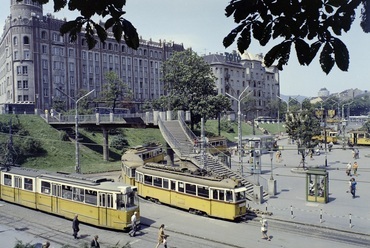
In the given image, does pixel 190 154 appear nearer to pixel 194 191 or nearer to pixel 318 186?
pixel 194 191

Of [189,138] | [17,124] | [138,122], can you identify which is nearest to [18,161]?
[17,124]

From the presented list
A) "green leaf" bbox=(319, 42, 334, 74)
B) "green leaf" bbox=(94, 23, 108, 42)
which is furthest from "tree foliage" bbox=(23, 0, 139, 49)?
"green leaf" bbox=(319, 42, 334, 74)

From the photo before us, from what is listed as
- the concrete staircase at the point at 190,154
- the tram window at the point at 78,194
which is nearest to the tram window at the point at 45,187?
the tram window at the point at 78,194

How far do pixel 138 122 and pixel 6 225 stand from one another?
1897cm

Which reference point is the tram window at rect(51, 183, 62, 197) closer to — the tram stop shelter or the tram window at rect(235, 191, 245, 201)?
the tram window at rect(235, 191, 245, 201)

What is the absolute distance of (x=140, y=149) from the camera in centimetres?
3612

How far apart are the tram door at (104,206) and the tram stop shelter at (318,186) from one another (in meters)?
13.2

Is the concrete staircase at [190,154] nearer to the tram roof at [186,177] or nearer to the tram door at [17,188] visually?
the tram roof at [186,177]

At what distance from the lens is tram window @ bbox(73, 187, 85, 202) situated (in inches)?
832

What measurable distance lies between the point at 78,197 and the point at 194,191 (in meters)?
6.73

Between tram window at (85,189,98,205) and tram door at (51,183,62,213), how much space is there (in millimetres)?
2336

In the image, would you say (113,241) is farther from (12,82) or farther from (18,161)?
(12,82)

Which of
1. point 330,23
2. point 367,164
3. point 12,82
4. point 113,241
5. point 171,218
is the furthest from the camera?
point 12,82

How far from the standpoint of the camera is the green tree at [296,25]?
4184 millimetres
